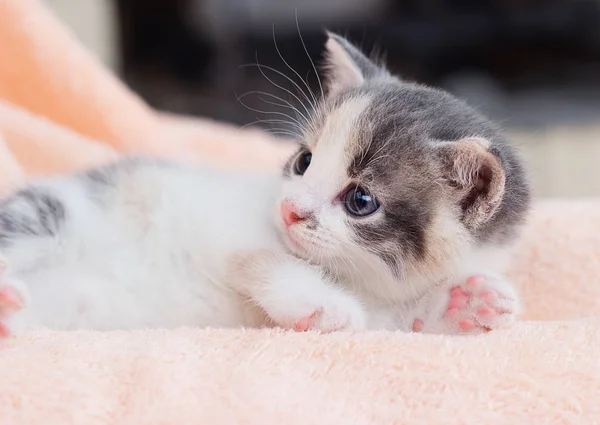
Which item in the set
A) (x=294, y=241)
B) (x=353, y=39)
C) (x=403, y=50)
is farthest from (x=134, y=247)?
(x=403, y=50)

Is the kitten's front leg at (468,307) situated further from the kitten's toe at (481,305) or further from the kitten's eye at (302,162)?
the kitten's eye at (302,162)

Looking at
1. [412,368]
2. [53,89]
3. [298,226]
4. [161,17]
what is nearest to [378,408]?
[412,368]

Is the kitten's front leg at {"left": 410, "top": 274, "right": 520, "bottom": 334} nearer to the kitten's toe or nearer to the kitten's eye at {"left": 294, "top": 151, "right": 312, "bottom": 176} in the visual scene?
the kitten's toe

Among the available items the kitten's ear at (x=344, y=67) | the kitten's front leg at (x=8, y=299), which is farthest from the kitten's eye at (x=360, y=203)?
the kitten's front leg at (x=8, y=299)

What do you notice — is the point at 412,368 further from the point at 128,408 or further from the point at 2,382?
the point at 2,382

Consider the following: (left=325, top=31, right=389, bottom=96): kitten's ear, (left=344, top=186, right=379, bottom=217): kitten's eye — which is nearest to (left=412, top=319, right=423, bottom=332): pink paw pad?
(left=344, top=186, right=379, bottom=217): kitten's eye

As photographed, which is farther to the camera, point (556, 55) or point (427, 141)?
point (556, 55)
